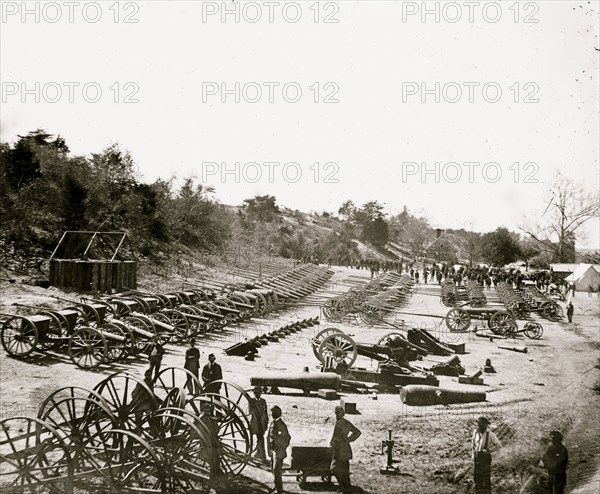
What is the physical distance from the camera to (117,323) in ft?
48.3

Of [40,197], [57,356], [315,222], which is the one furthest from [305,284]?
[315,222]

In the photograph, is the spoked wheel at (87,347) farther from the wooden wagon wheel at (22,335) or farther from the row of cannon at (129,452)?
the row of cannon at (129,452)

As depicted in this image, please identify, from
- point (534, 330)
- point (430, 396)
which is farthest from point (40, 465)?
point (534, 330)

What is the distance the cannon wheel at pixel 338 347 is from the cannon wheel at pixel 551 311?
18372mm

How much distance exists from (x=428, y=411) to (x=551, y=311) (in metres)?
20.5

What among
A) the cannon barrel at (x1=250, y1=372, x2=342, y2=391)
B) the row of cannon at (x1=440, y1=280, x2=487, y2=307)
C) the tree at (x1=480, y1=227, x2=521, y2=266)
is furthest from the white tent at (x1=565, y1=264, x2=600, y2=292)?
the cannon barrel at (x1=250, y1=372, x2=342, y2=391)

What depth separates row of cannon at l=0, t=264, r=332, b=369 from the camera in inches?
550

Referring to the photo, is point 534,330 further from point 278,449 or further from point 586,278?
point 586,278

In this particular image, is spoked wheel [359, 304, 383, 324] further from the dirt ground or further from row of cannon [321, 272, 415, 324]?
the dirt ground

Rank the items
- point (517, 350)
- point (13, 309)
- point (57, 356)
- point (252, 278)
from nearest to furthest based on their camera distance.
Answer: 1. point (57, 356)
2. point (13, 309)
3. point (517, 350)
4. point (252, 278)

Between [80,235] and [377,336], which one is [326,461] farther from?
[80,235]

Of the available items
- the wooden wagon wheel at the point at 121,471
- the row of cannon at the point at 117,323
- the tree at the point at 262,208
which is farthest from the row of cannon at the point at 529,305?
the tree at the point at 262,208

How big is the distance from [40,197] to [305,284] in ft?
57.4

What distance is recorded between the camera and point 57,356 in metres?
14.4
